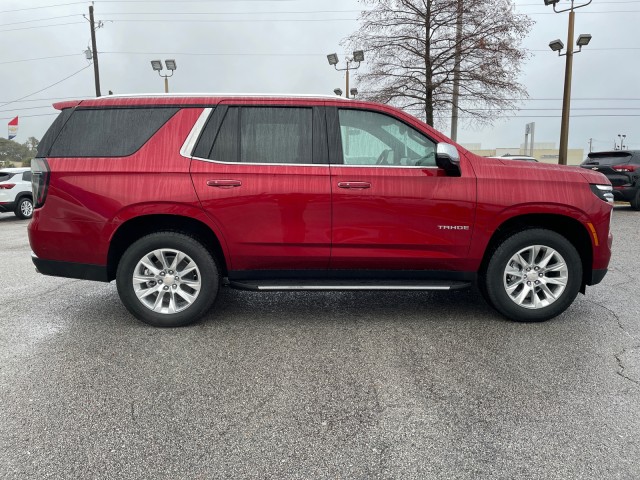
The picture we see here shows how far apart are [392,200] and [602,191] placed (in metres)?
1.87

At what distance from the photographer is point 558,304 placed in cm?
430

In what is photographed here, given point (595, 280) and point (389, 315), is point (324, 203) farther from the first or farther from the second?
point (595, 280)

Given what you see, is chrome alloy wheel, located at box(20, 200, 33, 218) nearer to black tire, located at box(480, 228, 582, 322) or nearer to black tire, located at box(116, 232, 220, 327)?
black tire, located at box(116, 232, 220, 327)

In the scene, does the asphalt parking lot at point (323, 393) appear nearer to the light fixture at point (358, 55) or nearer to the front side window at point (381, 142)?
the front side window at point (381, 142)

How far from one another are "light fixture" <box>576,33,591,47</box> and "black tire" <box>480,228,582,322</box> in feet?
55.2

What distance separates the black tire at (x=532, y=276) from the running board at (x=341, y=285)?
29 cm

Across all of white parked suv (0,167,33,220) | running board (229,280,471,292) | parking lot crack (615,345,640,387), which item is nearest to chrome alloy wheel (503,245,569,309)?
running board (229,280,471,292)

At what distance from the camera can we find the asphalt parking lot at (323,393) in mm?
2346

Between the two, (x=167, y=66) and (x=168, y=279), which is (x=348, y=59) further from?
(x=168, y=279)

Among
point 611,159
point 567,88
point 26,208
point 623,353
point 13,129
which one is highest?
point 567,88

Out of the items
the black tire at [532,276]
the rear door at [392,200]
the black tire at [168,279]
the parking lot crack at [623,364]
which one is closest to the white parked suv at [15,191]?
the black tire at [168,279]

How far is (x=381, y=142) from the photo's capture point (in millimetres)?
4238

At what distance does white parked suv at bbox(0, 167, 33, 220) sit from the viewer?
14328mm

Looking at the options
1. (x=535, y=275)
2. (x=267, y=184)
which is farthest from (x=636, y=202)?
(x=267, y=184)
